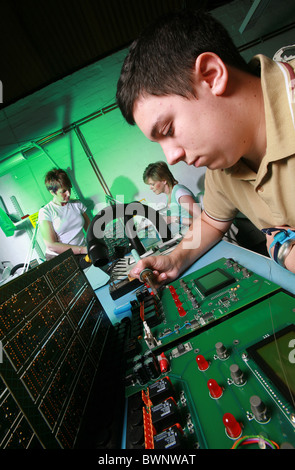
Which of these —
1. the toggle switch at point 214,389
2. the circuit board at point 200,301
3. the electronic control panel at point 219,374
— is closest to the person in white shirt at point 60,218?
the circuit board at point 200,301

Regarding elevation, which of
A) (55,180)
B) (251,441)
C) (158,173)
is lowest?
(251,441)

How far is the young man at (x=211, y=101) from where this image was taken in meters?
0.74

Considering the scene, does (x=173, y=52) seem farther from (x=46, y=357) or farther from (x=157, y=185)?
(x=157, y=185)

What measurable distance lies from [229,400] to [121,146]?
360 centimetres

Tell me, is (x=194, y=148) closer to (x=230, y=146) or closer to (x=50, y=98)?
(x=230, y=146)

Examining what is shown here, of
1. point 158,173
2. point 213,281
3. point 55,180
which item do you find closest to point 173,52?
point 213,281

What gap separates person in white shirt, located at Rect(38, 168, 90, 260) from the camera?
2.87 metres

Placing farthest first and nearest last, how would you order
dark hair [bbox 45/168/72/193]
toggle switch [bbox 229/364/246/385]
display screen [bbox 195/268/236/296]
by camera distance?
dark hair [bbox 45/168/72/193] < display screen [bbox 195/268/236/296] < toggle switch [bbox 229/364/246/385]

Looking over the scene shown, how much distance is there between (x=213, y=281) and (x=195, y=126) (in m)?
0.63

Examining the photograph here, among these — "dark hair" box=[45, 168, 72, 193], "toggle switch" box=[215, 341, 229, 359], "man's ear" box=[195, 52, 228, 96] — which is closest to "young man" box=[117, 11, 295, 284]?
"man's ear" box=[195, 52, 228, 96]

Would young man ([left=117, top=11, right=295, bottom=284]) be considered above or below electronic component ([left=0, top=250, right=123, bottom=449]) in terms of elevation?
above

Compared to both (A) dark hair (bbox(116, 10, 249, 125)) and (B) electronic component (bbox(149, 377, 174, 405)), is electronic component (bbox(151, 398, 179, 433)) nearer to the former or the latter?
(B) electronic component (bbox(149, 377, 174, 405))

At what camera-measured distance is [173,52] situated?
743 mm

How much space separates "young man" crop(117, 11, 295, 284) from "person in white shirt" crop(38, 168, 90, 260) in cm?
220
